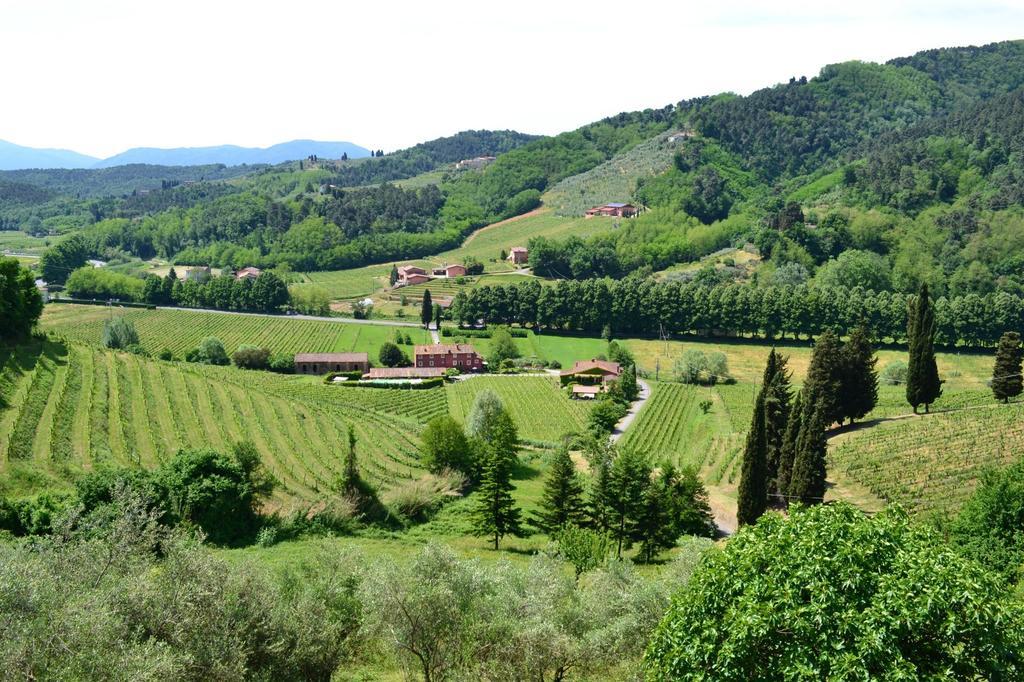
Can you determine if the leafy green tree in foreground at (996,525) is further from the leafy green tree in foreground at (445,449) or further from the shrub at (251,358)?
the shrub at (251,358)

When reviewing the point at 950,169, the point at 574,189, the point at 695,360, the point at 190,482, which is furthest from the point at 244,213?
the point at 190,482

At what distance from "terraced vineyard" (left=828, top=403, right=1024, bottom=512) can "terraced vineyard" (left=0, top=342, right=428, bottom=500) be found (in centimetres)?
2441

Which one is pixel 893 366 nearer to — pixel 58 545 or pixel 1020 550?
pixel 1020 550

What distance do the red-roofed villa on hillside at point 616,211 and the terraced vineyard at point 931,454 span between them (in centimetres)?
10964

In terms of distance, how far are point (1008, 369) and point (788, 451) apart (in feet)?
70.3

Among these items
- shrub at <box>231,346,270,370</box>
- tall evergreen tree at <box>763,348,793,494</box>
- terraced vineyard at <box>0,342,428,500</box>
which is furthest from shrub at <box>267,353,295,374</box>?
tall evergreen tree at <box>763,348,793,494</box>

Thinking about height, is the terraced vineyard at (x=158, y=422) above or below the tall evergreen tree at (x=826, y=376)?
below

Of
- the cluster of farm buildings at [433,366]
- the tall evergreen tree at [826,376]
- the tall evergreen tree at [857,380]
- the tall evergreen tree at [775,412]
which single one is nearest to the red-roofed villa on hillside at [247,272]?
the cluster of farm buildings at [433,366]

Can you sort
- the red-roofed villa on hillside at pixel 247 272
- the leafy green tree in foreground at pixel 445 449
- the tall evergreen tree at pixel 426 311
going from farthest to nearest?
the red-roofed villa on hillside at pixel 247 272 → the tall evergreen tree at pixel 426 311 → the leafy green tree in foreground at pixel 445 449

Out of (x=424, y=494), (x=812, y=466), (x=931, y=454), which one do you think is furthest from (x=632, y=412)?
(x=424, y=494)

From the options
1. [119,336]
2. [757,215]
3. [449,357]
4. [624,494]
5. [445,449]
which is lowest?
[449,357]

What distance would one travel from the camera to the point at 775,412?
4212 centimetres

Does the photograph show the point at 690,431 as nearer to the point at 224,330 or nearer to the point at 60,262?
the point at 224,330

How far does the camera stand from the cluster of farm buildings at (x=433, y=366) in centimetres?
7542
